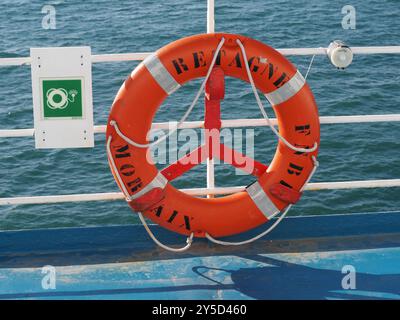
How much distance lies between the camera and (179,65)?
3.04 metres

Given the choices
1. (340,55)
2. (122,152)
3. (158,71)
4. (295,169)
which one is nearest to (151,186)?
(122,152)

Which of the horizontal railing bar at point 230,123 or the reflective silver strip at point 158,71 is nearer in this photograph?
the reflective silver strip at point 158,71

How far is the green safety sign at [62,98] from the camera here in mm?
3090

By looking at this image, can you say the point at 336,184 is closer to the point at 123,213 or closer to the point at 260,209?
the point at 260,209

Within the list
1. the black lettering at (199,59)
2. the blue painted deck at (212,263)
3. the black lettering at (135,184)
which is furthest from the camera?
the black lettering at (135,184)

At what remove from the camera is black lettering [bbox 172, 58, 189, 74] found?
304 centimetres

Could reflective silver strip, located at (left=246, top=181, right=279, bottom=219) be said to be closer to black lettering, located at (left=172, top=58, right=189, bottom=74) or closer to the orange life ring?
the orange life ring

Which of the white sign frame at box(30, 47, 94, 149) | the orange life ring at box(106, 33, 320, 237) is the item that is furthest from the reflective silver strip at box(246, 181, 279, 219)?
the white sign frame at box(30, 47, 94, 149)

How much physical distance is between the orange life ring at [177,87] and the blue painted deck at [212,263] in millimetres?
146

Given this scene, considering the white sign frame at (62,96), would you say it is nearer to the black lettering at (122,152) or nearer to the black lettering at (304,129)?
the black lettering at (122,152)

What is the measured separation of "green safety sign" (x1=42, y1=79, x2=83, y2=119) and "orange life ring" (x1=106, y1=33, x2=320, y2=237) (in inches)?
6.1

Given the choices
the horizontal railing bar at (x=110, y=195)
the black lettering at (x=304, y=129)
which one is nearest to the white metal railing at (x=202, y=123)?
the horizontal railing bar at (x=110, y=195)

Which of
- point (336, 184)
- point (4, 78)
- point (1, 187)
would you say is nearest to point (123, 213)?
point (1, 187)
